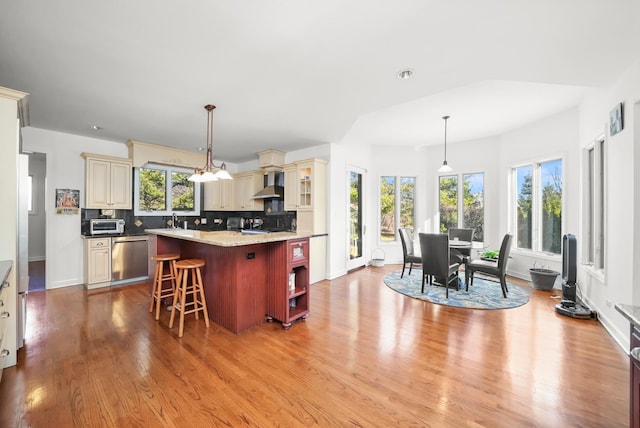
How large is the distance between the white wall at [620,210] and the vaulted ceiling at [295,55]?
317 millimetres

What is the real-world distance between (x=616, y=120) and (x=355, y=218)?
3991 mm

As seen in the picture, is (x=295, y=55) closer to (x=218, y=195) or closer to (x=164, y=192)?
(x=164, y=192)

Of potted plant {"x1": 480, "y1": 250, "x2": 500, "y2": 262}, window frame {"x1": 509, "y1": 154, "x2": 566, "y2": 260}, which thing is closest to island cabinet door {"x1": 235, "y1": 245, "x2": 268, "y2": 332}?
potted plant {"x1": 480, "y1": 250, "x2": 500, "y2": 262}

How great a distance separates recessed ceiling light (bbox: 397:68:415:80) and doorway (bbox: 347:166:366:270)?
2965 mm

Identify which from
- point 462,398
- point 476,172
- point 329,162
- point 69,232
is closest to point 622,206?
point 462,398

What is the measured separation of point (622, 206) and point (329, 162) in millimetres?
3807

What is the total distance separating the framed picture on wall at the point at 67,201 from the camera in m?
4.34

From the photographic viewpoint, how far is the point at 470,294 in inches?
159

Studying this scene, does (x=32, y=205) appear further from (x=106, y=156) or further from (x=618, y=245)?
(x=618, y=245)

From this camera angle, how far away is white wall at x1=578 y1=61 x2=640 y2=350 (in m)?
2.36

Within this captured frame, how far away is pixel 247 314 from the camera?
2.86 metres

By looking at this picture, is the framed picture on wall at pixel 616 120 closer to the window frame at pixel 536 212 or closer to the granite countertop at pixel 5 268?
the window frame at pixel 536 212

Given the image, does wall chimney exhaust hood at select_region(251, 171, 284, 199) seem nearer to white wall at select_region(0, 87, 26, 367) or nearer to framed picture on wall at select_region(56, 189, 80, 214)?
framed picture on wall at select_region(56, 189, 80, 214)

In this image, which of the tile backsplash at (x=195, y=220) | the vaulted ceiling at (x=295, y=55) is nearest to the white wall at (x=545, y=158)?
the vaulted ceiling at (x=295, y=55)
